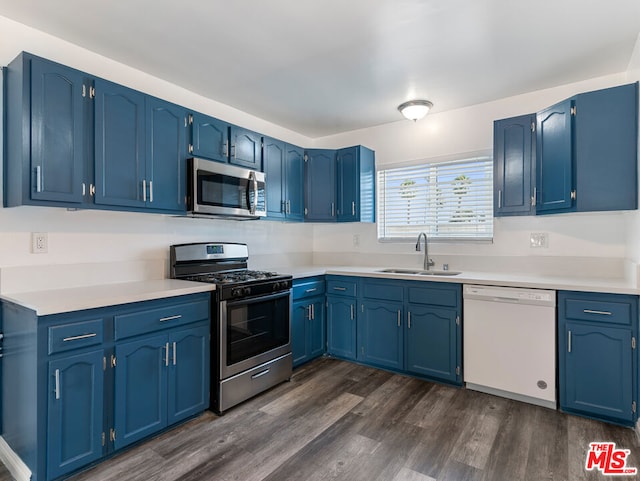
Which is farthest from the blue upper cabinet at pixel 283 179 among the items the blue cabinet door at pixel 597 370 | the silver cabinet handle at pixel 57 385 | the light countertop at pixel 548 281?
the blue cabinet door at pixel 597 370

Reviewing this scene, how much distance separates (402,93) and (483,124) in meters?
0.87

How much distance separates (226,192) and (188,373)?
1.38 meters

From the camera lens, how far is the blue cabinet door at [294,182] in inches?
143

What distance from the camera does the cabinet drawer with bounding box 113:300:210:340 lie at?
1983 mm

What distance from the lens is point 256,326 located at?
2.74 metres

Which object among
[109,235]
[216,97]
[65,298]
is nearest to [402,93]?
[216,97]

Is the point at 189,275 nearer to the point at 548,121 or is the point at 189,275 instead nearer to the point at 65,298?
the point at 65,298

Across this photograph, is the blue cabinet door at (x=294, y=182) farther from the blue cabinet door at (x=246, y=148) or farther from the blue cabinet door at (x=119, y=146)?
the blue cabinet door at (x=119, y=146)

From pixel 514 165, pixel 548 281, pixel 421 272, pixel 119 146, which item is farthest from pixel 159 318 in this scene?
pixel 514 165

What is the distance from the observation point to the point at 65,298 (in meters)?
1.86

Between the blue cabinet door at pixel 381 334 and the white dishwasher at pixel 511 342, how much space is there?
56 centimetres

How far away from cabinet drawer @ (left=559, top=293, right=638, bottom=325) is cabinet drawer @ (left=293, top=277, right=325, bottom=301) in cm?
195

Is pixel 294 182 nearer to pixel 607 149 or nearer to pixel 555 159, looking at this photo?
pixel 555 159

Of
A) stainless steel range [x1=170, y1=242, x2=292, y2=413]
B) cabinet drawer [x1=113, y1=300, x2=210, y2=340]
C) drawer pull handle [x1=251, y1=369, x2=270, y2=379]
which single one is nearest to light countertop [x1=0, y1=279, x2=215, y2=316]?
cabinet drawer [x1=113, y1=300, x2=210, y2=340]
